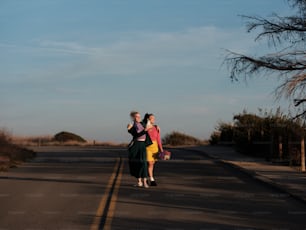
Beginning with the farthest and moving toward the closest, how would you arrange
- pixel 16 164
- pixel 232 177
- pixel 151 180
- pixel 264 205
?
pixel 16 164 < pixel 232 177 < pixel 151 180 < pixel 264 205

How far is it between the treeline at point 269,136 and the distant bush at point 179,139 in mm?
16664

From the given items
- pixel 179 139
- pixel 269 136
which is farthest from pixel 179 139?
pixel 269 136

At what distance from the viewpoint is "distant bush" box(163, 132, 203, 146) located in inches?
2144

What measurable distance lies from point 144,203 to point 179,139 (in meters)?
42.2

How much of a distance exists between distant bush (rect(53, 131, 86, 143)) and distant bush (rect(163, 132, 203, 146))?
13711mm

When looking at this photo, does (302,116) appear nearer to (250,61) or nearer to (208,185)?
(250,61)

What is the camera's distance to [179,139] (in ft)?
182

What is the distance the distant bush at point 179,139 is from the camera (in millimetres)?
54469

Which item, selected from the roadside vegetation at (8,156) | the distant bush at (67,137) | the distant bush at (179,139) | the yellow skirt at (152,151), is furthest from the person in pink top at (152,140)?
the distant bush at (67,137)

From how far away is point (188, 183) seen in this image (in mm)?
17469

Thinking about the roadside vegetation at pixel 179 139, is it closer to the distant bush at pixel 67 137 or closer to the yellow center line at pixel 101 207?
the distant bush at pixel 67 137

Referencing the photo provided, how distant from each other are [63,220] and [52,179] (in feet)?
25.0

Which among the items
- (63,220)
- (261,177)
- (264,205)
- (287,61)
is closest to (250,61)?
(287,61)

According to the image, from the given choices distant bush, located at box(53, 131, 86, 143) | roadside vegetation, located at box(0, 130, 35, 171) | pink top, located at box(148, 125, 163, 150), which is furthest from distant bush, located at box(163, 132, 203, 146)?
pink top, located at box(148, 125, 163, 150)
